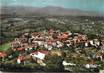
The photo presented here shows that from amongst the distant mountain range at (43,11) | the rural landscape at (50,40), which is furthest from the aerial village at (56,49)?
the distant mountain range at (43,11)

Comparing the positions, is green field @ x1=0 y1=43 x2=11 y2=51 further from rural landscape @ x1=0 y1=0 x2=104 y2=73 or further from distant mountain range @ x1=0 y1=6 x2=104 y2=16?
distant mountain range @ x1=0 y1=6 x2=104 y2=16

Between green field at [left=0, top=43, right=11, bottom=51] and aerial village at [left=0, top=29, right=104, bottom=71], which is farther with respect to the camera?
green field at [left=0, top=43, right=11, bottom=51]

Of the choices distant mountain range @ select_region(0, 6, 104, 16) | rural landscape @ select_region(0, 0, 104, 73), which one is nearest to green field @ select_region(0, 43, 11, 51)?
rural landscape @ select_region(0, 0, 104, 73)

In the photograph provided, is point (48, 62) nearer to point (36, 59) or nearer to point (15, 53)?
point (36, 59)

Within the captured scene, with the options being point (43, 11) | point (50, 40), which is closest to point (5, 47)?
point (50, 40)

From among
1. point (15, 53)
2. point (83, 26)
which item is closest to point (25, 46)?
point (15, 53)

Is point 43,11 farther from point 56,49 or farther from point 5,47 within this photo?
point 5,47

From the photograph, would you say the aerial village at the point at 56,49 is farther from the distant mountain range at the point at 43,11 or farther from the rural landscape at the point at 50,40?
the distant mountain range at the point at 43,11

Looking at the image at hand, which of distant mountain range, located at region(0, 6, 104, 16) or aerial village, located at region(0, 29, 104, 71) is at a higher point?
distant mountain range, located at region(0, 6, 104, 16)
